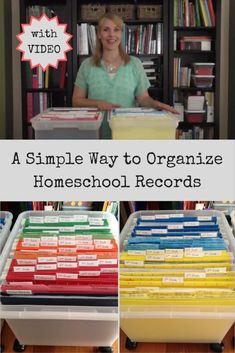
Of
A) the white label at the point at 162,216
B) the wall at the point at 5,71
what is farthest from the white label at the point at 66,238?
the wall at the point at 5,71

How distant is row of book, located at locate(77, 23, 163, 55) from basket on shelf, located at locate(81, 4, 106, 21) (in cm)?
2

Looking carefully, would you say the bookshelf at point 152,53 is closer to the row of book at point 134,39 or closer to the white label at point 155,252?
the row of book at point 134,39

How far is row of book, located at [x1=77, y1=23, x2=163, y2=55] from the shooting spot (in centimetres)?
97

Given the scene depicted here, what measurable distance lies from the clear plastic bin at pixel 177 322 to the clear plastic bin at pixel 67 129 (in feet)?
0.72

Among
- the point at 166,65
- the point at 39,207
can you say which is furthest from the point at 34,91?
the point at 166,65

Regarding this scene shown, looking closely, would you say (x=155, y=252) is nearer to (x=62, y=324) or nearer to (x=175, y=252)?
(x=175, y=252)

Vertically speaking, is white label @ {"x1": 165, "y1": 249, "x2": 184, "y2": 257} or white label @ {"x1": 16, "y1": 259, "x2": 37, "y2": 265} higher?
white label @ {"x1": 165, "y1": 249, "x2": 184, "y2": 257}

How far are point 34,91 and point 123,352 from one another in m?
0.42

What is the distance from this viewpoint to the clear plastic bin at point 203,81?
102cm

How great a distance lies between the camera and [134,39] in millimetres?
1142

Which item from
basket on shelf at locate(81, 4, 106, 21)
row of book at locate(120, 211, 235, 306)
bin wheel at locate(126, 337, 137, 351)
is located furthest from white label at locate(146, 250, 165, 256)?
basket on shelf at locate(81, 4, 106, 21)

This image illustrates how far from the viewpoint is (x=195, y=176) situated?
26.9 inches

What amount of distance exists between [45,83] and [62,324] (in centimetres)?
43

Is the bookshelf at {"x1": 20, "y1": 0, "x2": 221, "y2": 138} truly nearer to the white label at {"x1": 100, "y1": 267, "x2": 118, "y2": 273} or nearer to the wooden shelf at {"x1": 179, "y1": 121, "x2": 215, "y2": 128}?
the wooden shelf at {"x1": 179, "y1": 121, "x2": 215, "y2": 128}
